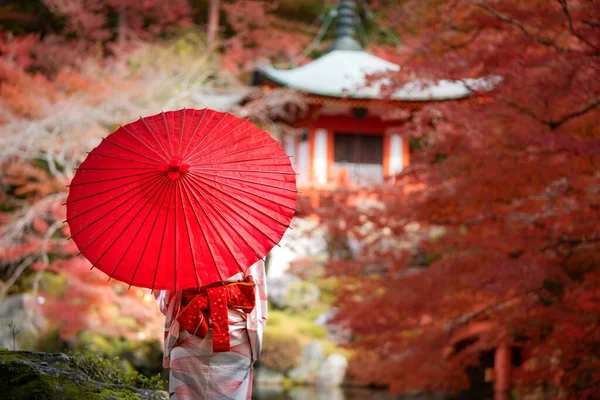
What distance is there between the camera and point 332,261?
8.39 meters

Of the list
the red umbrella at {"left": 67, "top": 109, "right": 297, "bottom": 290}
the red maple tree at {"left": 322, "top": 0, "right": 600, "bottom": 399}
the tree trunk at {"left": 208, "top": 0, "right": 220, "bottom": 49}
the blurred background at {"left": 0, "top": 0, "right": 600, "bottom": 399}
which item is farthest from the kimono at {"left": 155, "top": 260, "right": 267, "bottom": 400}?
the tree trunk at {"left": 208, "top": 0, "right": 220, "bottom": 49}

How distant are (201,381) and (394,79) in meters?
4.38

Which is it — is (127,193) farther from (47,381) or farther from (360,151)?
(360,151)

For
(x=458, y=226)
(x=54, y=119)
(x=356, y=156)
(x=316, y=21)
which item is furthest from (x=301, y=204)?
(x=316, y=21)

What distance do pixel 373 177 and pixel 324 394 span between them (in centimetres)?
391

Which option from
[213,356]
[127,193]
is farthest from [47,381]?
[127,193]

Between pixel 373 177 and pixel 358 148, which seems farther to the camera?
pixel 358 148

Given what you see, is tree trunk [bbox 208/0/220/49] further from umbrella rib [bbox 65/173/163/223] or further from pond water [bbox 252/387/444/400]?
umbrella rib [bbox 65/173/163/223]

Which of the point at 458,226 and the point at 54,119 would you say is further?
the point at 54,119

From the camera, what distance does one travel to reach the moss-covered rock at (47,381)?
2562 millimetres

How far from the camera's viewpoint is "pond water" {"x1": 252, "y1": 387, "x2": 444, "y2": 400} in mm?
12232

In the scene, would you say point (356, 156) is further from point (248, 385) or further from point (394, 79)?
point (248, 385)

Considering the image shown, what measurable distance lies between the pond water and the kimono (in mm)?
9568

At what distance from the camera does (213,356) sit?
9.30ft
